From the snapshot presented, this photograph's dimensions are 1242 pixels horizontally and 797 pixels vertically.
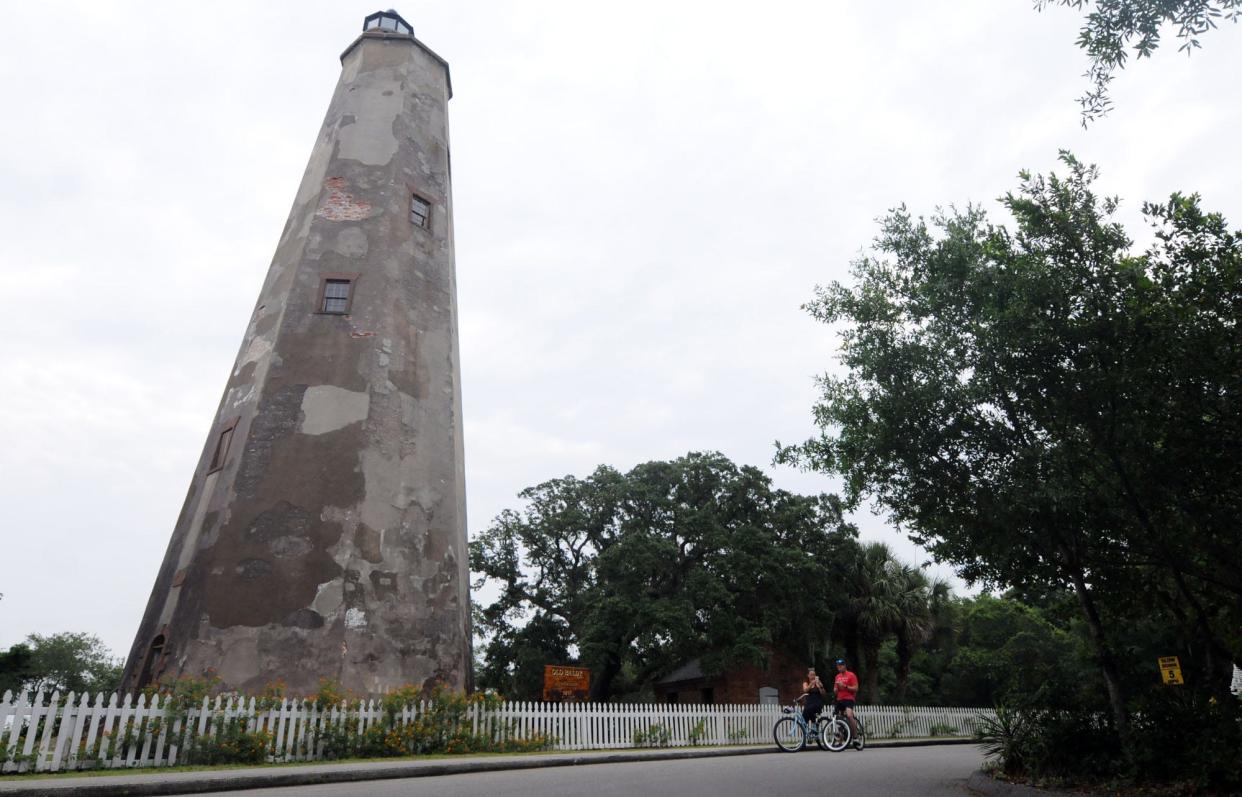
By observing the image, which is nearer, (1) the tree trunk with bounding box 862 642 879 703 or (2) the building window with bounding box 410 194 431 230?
(2) the building window with bounding box 410 194 431 230

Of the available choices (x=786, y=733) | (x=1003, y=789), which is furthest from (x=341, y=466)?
(x=1003, y=789)

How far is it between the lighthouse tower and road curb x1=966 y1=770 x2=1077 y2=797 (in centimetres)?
916

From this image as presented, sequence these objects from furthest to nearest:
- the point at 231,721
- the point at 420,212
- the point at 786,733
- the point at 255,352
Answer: the point at 420,212 → the point at 786,733 → the point at 255,352 → the point at 231,721

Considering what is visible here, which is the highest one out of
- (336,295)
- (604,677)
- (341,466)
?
(336,295)

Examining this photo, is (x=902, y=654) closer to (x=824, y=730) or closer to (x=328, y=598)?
(x=824, y=730)

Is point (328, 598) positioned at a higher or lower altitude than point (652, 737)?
higher

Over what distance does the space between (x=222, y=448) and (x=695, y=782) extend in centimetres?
1139

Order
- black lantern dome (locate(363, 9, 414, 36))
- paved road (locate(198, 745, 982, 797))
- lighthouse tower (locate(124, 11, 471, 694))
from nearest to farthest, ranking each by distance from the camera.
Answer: paved road (locate(198, 745, 982, 797))
lighthouse tower (locate(124, 11, 471, 694))
black lantern dome (locate(363, 9, 414, 36))

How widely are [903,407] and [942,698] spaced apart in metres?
37.5

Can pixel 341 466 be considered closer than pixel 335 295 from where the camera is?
Yes

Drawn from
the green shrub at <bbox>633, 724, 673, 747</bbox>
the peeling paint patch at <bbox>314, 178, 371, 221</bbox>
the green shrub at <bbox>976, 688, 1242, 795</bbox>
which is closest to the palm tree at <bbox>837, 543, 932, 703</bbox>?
the green shrub at <bbox>633, 724, 673, 747</bbox>

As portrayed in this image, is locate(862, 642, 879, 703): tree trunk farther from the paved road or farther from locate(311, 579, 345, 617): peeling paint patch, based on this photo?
locate(311, 579, 345, 617): peeling paint patch

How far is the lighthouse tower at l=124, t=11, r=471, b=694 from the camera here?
13344mm

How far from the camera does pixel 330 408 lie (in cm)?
1516
